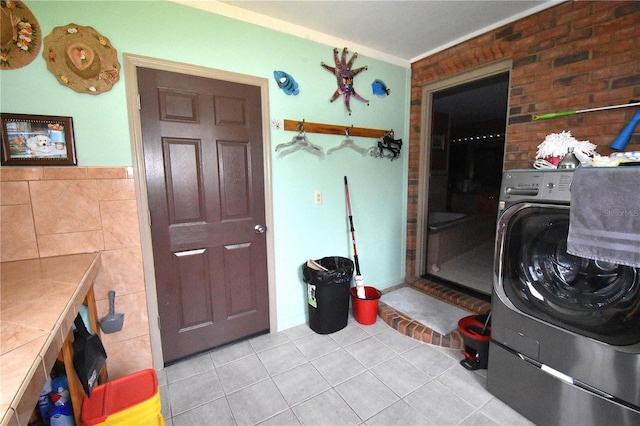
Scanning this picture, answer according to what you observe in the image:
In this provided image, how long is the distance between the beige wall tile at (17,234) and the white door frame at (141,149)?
1.64 feet

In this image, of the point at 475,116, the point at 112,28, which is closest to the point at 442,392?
the point at 112,28

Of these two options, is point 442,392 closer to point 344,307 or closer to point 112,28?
point 344,307

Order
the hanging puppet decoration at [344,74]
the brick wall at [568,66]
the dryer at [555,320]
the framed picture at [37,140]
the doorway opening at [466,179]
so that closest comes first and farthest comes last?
the dryer at [555,320] < the framed picture at [37,140] < the brick wall at [568,66] < the hanging puppet decoration at [344,74] < the doorway opening at [466,179]

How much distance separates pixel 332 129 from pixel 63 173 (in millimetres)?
1828

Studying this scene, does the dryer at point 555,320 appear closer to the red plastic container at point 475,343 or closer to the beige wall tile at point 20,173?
the red plastic container at point 475,343

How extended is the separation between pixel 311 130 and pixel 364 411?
77.4 inches

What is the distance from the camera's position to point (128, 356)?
179cm

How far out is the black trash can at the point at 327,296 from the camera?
216 centimetres

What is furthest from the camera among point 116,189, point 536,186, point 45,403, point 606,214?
point 116,189

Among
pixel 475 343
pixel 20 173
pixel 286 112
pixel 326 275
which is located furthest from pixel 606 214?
pixel 20 173

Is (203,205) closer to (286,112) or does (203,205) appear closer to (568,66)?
(286,112)

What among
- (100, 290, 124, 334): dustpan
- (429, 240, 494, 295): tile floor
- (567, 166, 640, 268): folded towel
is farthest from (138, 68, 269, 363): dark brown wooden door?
(429, 240, 494, 295): tile floor

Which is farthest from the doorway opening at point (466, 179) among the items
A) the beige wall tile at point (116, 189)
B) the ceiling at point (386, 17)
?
the beige wall tile at point (116, 189)

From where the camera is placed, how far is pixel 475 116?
459cm
